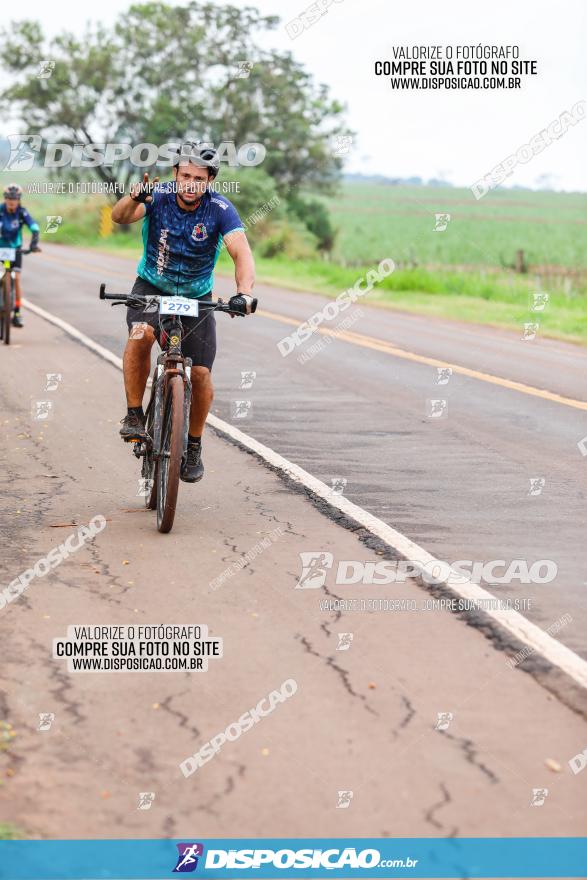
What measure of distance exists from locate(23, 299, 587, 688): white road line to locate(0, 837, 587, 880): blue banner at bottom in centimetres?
136

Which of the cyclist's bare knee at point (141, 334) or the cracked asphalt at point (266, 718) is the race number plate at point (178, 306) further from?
the cracked asphalt at point (266, 718)

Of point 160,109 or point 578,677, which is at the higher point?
point 160,109

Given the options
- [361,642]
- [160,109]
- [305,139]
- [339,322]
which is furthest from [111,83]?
[361,642]

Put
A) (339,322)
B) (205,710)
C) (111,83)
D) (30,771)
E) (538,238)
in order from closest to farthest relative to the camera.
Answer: (30,771), (205,710), (339,322), (111,83), (538,238)

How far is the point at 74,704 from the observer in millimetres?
5020

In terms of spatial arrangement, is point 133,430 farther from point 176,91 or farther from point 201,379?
point 176,91

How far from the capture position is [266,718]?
192 inches

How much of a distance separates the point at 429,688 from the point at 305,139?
2239 inches

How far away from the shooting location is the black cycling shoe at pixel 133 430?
8.10 metres

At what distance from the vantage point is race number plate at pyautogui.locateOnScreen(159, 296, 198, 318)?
7.58 metres

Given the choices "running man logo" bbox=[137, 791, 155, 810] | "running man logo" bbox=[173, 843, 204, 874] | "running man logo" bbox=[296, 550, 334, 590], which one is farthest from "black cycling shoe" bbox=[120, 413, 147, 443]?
"running man logo" bbox=[173, 843, 204, 874]

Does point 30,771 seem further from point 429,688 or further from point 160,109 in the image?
point 160,109

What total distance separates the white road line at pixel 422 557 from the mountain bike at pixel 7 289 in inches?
239

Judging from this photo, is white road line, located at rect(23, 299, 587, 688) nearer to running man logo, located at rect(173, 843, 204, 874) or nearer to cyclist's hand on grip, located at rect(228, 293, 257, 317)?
cyclist's hand on grip, located at rect(228, 293, 257, 317)
